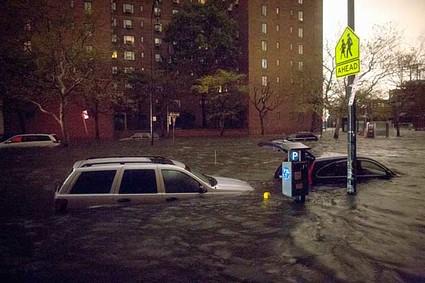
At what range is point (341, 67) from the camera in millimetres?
9812

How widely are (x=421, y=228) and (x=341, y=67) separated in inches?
173

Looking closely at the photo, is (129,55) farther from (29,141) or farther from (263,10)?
(29,141)

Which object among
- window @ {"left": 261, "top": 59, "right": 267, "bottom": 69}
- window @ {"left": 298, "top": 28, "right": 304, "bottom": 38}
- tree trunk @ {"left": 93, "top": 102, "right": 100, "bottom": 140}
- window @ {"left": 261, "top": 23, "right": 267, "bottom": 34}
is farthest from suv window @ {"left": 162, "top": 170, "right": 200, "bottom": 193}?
window @ {"left": 298, "top": 28, "right": 304, "bottom": 38}

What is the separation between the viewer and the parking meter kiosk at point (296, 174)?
28.5ft

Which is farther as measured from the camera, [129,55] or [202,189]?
[129,55]

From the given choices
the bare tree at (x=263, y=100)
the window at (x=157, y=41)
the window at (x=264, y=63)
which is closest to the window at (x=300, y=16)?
the window at (x=264, y=63)

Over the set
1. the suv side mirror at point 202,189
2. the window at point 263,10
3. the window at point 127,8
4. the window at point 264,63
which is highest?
the window at point 127,8

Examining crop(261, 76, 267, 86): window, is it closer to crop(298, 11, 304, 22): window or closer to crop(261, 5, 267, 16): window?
crop(261, 5, 267, 16): window

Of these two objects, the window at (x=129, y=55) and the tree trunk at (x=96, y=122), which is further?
the window at (x=129, y=55)

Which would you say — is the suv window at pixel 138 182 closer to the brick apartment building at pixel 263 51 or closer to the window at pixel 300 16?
the brick apartment building at pixel 263 51

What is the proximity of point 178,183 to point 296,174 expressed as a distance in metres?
2.84

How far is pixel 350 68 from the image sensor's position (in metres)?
9.38

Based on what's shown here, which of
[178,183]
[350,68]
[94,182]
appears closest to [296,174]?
[178,183]

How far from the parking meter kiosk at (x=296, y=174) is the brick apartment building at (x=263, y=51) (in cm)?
4431
